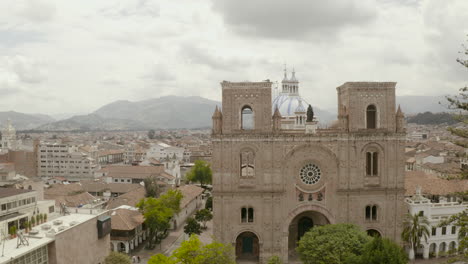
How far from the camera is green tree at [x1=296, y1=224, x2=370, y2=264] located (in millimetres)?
35406

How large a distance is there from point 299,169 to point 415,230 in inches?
590

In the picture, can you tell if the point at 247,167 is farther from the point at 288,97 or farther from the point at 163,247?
the point at 288,97

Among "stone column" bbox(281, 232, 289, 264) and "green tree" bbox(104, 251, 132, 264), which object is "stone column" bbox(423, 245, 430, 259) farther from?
"green tree" bbox(104, 251, 132, 264)

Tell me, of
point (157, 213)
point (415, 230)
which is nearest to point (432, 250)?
point (415, 230)

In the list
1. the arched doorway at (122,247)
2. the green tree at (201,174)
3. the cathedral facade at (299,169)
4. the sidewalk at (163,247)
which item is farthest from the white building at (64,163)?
the cathedral facade at (299,169)

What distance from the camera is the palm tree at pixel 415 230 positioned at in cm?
4331

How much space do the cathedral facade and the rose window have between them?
0.11 metres

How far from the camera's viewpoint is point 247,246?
45.2 metres

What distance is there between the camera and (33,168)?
113m

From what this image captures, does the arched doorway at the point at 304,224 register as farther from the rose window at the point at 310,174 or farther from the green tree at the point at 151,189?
the green tree at the point at 151,189

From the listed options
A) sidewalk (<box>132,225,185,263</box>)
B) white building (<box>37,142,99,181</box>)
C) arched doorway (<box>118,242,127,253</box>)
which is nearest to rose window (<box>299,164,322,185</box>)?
sidewalk (<box>132,225,185,263</box>)

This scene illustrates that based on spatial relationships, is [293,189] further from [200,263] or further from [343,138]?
[200,263]

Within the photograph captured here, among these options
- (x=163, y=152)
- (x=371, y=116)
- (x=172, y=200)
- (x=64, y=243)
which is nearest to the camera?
(x=64, y=243)

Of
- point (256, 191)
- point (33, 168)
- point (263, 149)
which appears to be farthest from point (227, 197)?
point (33, 168)
